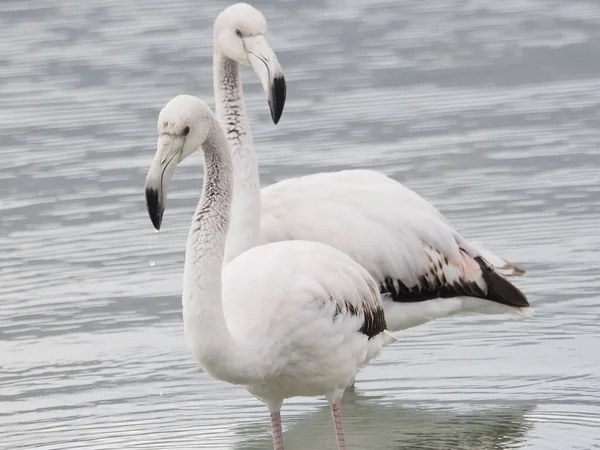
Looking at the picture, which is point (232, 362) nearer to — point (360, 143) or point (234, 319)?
point (234, 319)

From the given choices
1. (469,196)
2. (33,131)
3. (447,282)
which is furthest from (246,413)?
(33,131)

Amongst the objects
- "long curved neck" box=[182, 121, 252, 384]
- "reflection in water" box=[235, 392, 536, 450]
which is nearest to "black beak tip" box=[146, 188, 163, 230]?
"long curved neck" box=[182, 121, 252, 384]

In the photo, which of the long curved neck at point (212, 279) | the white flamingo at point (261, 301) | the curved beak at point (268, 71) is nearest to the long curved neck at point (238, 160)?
the curved beak at point (268, 71)

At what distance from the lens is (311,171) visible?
1184cm

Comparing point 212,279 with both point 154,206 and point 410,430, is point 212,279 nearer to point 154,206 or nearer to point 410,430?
point 154,206

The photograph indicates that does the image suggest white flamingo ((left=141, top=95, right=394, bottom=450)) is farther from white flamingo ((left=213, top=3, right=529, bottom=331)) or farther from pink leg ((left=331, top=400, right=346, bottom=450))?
white flamingo ((left=213, top=3, right=529, bottom=331))

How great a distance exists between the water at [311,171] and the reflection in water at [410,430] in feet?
0.05

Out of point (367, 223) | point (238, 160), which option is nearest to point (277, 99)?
point (238, 160)

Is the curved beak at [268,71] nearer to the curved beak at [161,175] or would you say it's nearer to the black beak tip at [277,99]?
the black beak tip at [277,99]

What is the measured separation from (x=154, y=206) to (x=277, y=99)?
6.15 feet

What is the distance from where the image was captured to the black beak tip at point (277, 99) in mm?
7531

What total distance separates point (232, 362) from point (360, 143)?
6.80 metres

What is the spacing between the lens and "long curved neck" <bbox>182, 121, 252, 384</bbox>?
235 inches

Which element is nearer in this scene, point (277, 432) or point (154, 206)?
point (154, 206)
